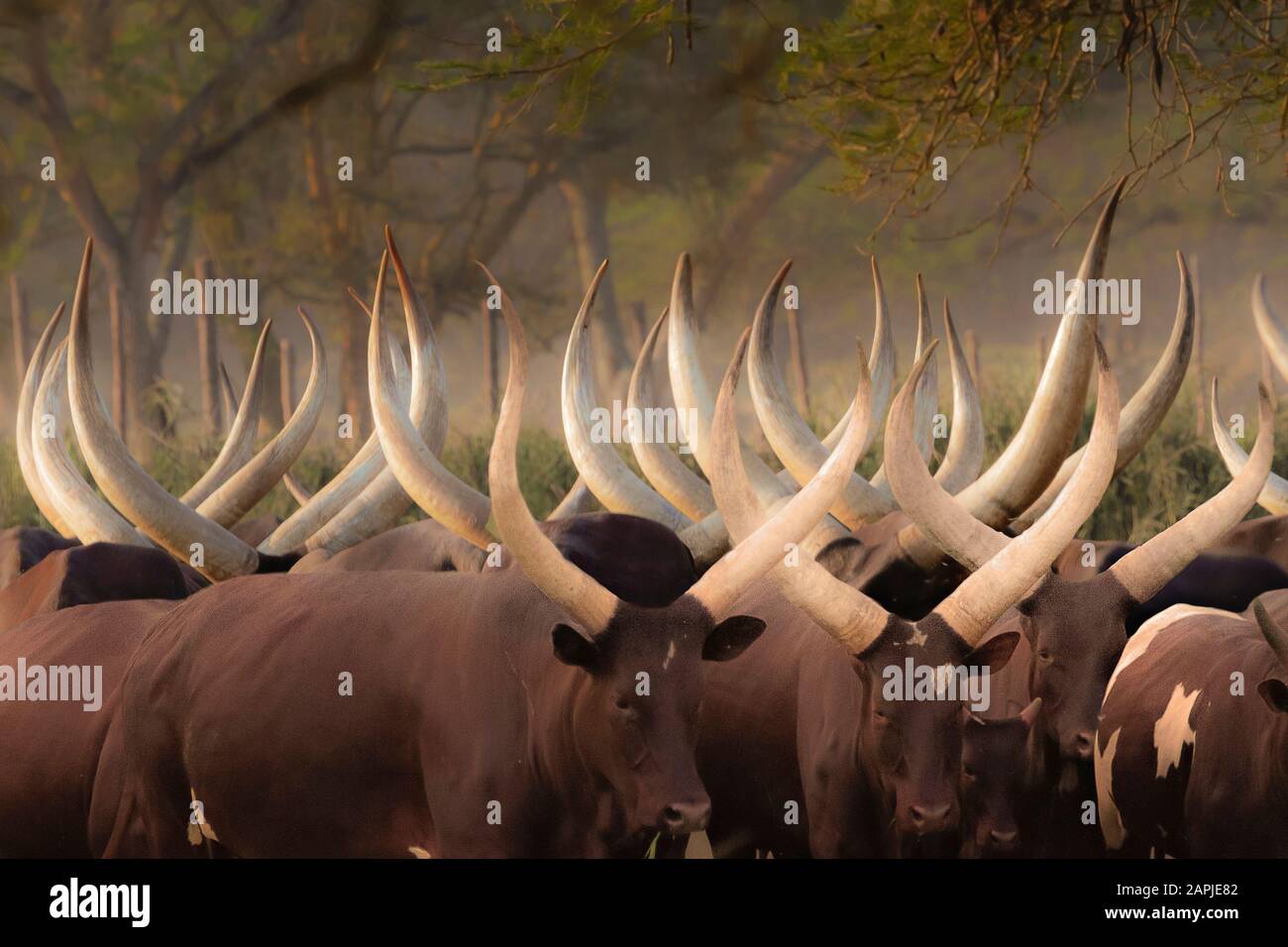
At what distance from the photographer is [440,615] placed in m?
3.75

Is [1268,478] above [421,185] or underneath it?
underneath

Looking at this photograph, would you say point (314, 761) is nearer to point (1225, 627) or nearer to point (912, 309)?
point (1225, 627)

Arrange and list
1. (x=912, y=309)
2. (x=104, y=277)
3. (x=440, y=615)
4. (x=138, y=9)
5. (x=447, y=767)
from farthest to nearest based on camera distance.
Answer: (x=912, y=309), (x=104, y=277), (x=138, y=9), (x=440, y=615), (x=447, y=767)

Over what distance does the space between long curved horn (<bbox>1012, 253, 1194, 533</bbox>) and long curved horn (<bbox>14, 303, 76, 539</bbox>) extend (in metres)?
3.03

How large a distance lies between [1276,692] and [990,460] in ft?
19.0

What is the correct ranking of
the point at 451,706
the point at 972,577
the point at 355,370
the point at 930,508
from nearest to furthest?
the point at 451,706 → the point at 972,577 → the point at 930,508 → the point at 355,370

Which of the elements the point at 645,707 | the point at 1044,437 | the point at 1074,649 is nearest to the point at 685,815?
the point at 645,707

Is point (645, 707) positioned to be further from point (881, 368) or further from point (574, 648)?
point (881, 368)

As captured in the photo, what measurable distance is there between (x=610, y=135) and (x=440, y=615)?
1401 centimetres

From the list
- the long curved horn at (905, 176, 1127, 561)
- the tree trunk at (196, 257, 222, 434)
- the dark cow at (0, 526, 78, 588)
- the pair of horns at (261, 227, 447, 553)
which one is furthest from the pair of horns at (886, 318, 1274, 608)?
the tree trunk at (196, 257, 222, 434)

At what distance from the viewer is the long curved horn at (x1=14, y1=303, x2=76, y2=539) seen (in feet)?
19.0

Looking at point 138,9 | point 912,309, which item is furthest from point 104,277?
point 912,309

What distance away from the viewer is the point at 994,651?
364 centimetres
